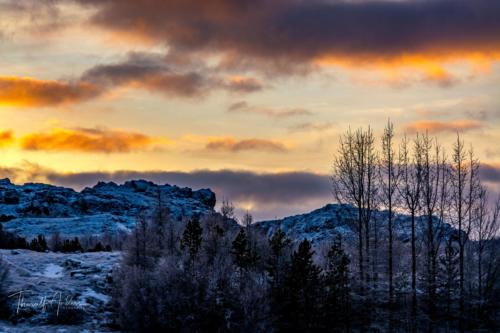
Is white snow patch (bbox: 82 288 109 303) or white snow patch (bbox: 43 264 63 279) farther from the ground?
white snow patch (bbox: 43 264 63 279)

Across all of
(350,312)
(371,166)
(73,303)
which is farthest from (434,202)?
(73,303)

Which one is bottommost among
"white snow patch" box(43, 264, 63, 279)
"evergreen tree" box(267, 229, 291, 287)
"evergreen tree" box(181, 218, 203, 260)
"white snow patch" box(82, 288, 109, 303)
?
"white snow patch" box(82, 288, 109, 303)

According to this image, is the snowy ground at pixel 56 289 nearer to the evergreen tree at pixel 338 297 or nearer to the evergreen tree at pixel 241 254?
the evergreen tree at pixel 241 254

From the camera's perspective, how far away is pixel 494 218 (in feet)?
203

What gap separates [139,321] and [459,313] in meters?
29.7

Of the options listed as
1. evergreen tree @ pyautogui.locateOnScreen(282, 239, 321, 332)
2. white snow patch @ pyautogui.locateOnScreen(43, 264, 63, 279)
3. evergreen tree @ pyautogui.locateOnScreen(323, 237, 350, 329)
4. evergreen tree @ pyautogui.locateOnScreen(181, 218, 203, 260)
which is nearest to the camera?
evergreen tree @ pyautogui.locateOnScreen(282, 239, 321, 332)

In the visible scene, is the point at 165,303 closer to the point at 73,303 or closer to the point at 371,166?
the point at 73,303

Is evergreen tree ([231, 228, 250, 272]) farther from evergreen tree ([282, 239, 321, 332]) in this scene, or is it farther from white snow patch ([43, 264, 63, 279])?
white snow patch ([43, 264, 63, 279])

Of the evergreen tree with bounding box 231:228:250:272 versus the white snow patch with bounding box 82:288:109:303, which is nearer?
the white snow patch with bounding box 82:288:109:303

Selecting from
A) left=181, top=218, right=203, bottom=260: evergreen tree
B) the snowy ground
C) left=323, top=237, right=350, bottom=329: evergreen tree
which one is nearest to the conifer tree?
left=323, top=237, right=350, bottom=329: evergreen tree

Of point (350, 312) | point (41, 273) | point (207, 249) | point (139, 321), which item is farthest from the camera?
point (207, 249)

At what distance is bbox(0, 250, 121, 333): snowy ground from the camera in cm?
4619

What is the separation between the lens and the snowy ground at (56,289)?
46.2m

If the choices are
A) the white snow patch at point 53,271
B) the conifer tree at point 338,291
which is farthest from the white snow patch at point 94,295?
the conifer tree at point 338,291
